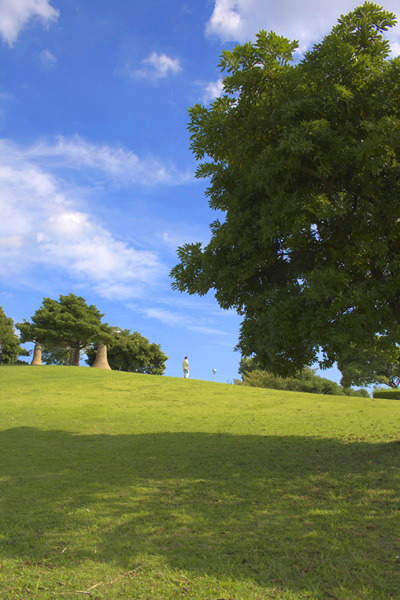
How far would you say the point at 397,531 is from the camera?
211 inches

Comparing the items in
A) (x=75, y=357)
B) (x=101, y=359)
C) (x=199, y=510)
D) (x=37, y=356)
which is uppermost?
(x=75, y=357)

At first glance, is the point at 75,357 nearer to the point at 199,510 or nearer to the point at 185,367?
the point at 185,367

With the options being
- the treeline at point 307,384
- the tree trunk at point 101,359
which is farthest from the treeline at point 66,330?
the treeline at point 307,384

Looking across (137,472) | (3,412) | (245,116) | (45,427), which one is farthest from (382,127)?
(3,412)

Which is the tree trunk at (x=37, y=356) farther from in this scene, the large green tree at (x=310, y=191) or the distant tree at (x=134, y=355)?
the large green tree at (x=310, y=191)

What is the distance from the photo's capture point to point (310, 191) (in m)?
9.16

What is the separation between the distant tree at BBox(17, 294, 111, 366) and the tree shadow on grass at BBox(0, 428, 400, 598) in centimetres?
2753

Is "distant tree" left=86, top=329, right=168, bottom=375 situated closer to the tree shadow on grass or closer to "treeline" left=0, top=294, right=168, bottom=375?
"treeline" left=0, top=294, right=168, bottom=375

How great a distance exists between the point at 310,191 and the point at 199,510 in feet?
23.6

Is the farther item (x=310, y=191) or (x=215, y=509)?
(x=310, y=191)

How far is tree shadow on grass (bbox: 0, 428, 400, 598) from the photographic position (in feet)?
14.7

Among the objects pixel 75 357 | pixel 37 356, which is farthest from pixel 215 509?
pixel 75 357

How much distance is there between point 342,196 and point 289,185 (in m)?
1.29

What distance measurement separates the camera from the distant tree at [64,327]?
37.4m
